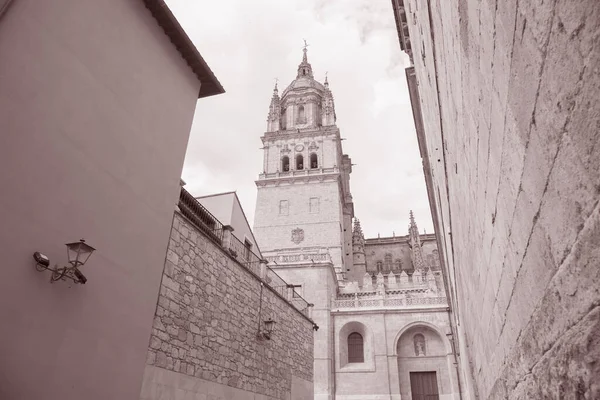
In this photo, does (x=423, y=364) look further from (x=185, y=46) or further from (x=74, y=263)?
(x=74, y=263)

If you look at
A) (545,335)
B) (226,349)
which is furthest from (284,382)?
(545,335)

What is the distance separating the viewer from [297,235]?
37375 mm

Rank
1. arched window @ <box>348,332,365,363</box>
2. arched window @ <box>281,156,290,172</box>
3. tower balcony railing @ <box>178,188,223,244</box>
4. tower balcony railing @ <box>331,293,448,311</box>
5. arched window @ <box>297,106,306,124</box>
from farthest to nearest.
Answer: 1. arched window @ <box>297,106,306,124</box>
2. arched window @ <box>281,156,290,172</box>
3. tower balcony railing @ <box>331,293,448,311</box>
4. arched window @ <box>348,332,365,363</box>
5. tower balcony railing @ <box>178,188,223,244</box>

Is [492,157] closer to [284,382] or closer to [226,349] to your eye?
[226,349]

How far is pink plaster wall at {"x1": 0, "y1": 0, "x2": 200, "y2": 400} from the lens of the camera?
457 centimetres

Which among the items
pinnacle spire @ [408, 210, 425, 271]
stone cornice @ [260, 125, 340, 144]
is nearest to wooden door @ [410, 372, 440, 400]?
pinnacle spire @ [408, 210, 425, 271]

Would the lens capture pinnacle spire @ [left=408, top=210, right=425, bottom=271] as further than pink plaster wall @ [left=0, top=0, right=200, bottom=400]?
Yes

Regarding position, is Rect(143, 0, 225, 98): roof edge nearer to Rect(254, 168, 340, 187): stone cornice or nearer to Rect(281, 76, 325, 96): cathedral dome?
Rect(254, 168, 340, 187): stone cornice

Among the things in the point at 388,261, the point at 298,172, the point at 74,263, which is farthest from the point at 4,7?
the point at 388,261

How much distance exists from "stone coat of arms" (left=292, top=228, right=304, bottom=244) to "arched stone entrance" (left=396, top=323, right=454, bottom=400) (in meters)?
12.8

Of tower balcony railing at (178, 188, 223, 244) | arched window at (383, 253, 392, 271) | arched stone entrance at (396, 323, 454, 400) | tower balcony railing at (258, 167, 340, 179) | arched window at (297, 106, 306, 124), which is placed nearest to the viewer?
tower balcony railing at (178, 188, 223, 244)

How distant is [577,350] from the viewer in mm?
1409

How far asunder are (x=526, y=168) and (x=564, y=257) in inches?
16.6

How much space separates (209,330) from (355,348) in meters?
22.2
